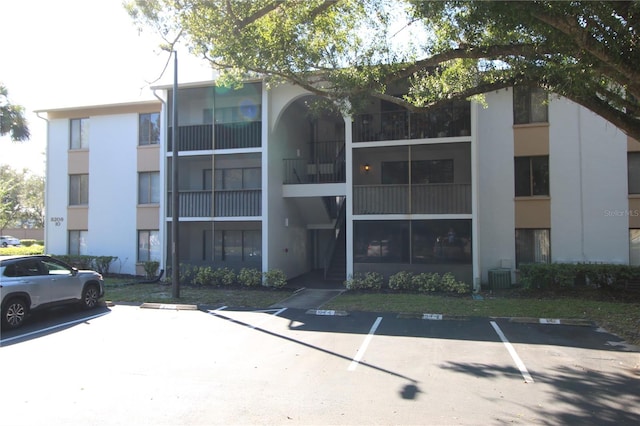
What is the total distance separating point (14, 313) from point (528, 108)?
1658 cm

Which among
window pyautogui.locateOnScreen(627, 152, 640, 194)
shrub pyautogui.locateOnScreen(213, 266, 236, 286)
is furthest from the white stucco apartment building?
shrub pyautogui.locateOnScreen(213, 266, 236, 286)

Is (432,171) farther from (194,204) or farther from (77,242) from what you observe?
(77,242)

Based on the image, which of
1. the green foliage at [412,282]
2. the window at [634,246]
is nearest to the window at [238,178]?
the green foliage at [412,282]

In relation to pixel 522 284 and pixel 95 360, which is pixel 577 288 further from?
pixel 95 360

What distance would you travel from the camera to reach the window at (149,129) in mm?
19156

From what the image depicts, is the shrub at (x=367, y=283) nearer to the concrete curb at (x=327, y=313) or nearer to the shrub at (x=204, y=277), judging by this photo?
the concrete curb at (x=327, y=313)

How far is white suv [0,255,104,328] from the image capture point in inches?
352

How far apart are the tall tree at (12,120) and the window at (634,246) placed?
27719 millimetres

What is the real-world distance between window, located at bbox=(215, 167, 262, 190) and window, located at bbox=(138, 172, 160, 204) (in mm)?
2857

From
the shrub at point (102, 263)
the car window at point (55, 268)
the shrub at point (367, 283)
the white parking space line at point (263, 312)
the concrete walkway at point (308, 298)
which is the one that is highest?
the car window at point (55, 268)

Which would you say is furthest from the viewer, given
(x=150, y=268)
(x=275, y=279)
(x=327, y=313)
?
(x=150, y=268)

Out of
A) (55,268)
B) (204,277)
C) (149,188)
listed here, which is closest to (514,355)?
Result: (55,268)

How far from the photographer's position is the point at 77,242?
20203 mm

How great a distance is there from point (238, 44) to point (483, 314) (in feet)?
27.8
